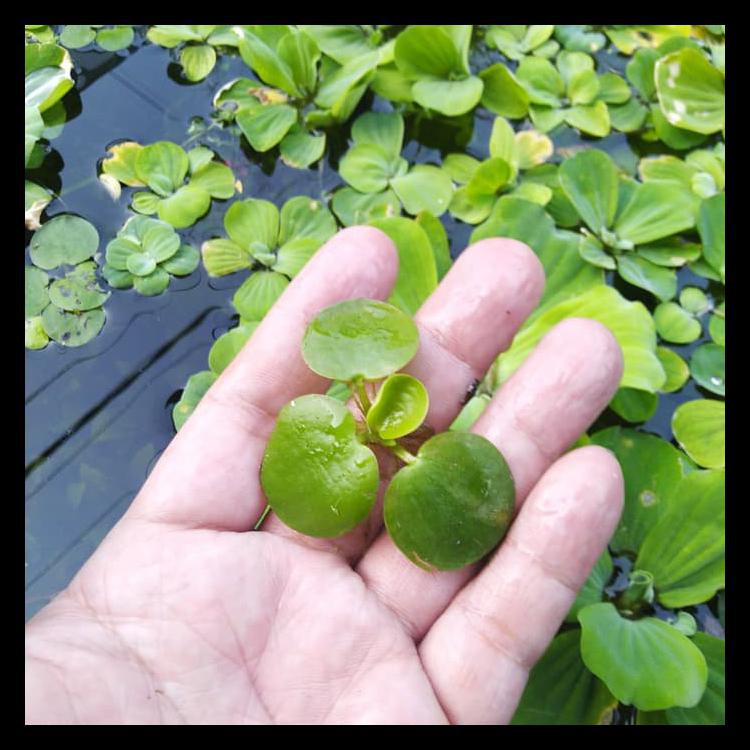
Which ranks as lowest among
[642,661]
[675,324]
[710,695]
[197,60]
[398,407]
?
[710,695]

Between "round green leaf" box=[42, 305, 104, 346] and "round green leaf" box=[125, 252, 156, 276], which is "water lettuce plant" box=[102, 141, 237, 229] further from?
"round green leaf" box=[42, 305, 104, 346]

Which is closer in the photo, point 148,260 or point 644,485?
point 644,485

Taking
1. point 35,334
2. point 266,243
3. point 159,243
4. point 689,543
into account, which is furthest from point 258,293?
point 689,543

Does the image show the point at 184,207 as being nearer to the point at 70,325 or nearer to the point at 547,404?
the point at 70,325

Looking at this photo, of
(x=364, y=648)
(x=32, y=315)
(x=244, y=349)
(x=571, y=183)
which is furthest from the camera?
(x=571, y=183)

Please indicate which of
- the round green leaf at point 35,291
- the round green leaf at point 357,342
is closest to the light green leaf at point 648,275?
the round green leaf at point 357,342

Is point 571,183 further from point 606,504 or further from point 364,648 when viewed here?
point 364,648

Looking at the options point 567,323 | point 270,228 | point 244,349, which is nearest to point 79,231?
point 270,228
